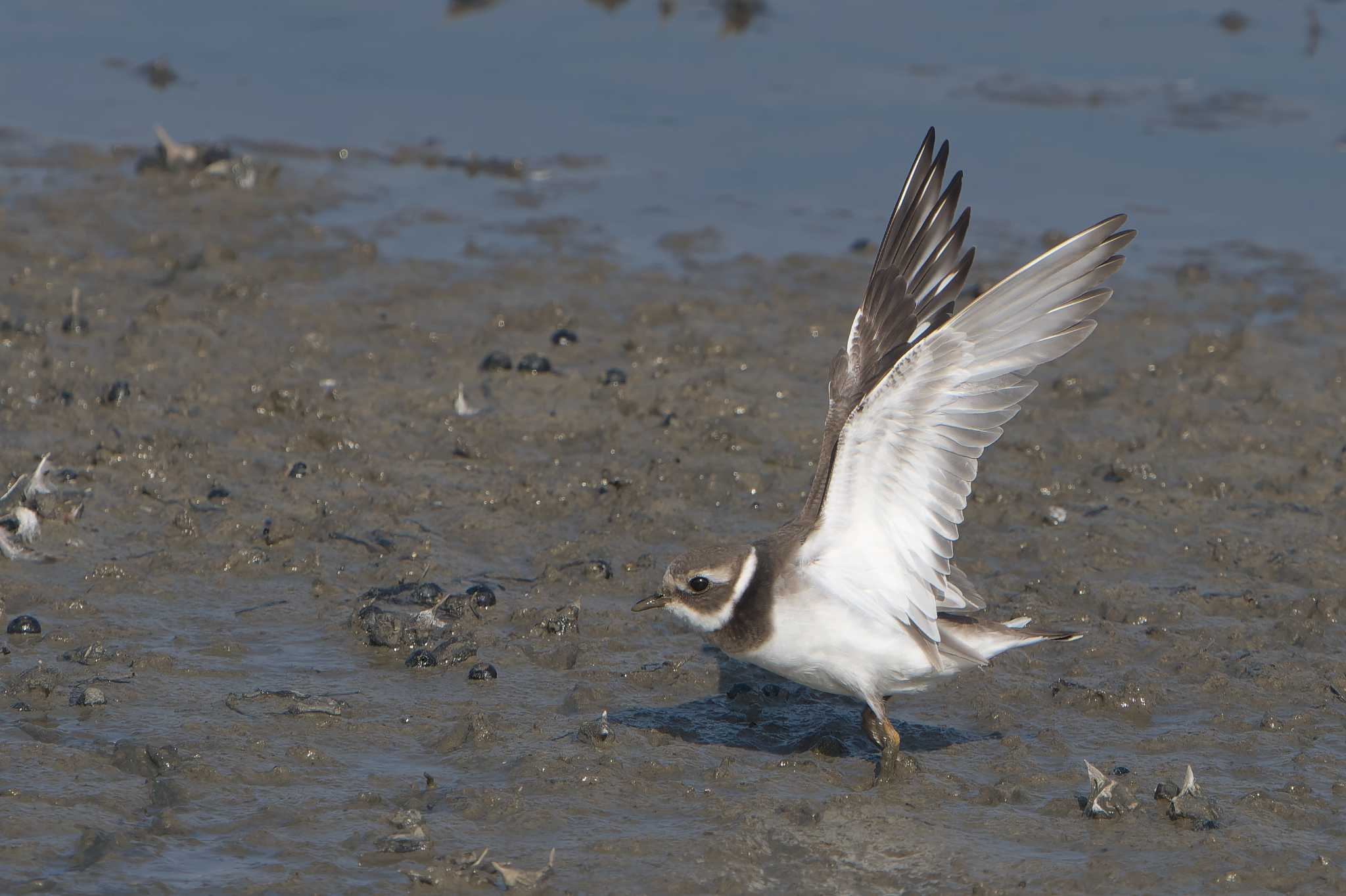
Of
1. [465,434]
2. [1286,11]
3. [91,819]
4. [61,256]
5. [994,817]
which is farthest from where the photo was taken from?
[1286,11]

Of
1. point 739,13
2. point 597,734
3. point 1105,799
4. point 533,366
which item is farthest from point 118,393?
point 739,13

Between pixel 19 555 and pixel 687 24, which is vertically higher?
pixel 687 24

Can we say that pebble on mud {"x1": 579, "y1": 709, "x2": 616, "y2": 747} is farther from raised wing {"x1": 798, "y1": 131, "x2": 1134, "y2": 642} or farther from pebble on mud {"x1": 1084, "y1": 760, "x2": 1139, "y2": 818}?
pebble on mud {"x1": 1084, "y1": 760, "x2": 1139, "y2": 818}

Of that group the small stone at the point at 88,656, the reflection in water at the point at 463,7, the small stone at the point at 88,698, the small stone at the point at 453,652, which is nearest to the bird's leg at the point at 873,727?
the small stone at the point at 453,652

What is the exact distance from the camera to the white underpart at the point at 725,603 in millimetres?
Result: 6594

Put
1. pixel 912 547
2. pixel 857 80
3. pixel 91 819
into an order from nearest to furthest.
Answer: pixel 91 819, pixel 912 547, pixel 857 80

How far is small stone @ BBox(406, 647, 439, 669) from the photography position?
7.15 meters

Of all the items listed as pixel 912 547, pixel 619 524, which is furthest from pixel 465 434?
pixel 912 547

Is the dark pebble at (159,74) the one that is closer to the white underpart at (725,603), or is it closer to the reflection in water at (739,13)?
the reflection in water at (739,13)

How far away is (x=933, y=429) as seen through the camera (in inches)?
258

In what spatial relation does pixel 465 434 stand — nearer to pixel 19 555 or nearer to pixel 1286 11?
pixel 19 555

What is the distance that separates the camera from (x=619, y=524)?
8523 millimetres

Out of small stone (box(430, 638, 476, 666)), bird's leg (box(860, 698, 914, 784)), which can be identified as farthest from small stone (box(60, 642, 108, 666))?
bird's leg (box(860, 698, 914, 784))

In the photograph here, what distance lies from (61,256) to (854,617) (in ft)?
23.5
